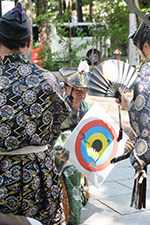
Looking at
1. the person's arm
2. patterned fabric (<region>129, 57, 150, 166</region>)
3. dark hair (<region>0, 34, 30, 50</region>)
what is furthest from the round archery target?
dark hair (<region>0, 34, 30, 50</region>)

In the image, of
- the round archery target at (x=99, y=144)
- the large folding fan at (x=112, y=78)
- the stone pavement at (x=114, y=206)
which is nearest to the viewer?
the large folding fan at (x=112, y=78)

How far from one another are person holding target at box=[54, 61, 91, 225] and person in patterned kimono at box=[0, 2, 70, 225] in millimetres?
1012

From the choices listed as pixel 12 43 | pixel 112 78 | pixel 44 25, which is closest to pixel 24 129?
pixel 12 43

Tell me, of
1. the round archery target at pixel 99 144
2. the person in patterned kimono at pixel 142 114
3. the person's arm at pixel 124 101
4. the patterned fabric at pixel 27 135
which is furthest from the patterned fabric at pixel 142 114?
the round archery target at pixel 99 144

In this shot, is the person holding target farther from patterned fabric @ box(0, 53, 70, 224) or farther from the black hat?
the black hat

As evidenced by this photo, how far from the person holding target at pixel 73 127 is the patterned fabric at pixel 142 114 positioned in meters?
0.90

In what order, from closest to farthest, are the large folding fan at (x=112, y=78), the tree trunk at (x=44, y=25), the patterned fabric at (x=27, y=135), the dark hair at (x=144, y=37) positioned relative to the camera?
the patterned fabric at (x=27, y=135), the dark hair at (x=144, y=37), the large folding fan at (x=112, y=78), the tree trunk at (x=44, y=25)

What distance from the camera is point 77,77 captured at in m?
3.52

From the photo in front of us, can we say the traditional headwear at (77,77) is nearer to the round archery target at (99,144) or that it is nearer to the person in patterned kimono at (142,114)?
the round archery target at (99,144)

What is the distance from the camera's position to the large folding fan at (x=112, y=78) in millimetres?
2639

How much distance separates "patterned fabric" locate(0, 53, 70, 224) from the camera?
1.86 m

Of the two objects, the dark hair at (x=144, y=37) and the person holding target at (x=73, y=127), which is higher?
the dark hair at (x=144, y=37)

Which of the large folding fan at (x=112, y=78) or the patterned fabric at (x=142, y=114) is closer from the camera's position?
the patterned fabric at (x=142, y=114)

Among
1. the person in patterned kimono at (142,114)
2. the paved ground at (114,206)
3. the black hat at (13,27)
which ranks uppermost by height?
the black hat at (13,27)
